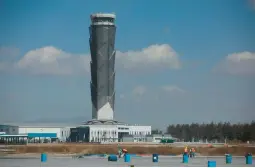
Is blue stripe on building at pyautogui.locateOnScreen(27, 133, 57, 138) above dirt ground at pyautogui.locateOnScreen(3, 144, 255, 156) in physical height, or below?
above

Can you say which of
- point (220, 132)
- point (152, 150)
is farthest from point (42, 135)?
point (152, 150)

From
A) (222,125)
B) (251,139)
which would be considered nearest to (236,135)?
(251,139)

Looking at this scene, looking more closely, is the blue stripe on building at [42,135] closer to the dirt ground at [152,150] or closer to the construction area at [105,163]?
the dirt ground at [152,150]

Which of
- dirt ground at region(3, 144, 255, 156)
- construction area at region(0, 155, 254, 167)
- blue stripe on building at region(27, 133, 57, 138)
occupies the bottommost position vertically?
construction area at region(0, 155, 254, 167)

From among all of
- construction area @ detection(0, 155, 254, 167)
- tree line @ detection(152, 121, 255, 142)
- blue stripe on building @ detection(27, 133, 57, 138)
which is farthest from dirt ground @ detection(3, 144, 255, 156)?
blue stripe on building @ detection(27, 133, 57, 138)

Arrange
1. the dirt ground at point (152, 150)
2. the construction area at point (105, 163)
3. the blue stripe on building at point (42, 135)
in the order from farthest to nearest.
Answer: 1. the blue stripe on building at point (42, 135)
2. the dirt ground at point (152, 150)
3. the construction area at point (105, 163)

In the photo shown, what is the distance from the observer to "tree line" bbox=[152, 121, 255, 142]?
145 metres

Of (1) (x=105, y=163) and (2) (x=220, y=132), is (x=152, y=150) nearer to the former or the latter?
(1) (x=105, y=163)

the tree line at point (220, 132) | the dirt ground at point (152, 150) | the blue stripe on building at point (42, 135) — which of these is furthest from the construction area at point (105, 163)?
the blue stripe on building at point (42, 135)

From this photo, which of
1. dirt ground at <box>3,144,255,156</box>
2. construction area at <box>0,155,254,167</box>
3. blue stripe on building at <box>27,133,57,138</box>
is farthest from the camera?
blue stripe on building at <box>27,133,57,138</box>

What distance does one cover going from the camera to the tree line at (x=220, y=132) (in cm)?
14512

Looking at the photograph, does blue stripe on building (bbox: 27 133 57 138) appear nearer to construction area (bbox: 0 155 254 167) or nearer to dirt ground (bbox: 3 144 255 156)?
dirt ground (bbox: 3 144 255 156)

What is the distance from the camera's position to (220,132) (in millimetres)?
171000

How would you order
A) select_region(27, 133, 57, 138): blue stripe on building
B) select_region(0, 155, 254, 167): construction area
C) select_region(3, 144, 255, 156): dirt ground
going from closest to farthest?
select_region(0, 155, 254, 167): construction area < select_region(3, 144, 255, 156): dirt ground < select_region(27, 133, 57, 138): blue stripe on building
